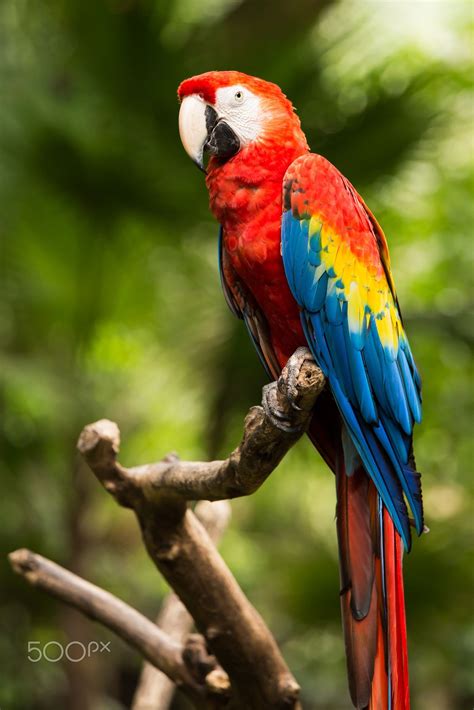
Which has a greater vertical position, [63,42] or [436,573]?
[63,42]

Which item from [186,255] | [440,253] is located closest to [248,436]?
[186,255]

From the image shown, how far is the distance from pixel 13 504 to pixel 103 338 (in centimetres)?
65

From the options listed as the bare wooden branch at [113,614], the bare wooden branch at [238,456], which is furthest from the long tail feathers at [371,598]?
the bare wooden branch at [113,614]

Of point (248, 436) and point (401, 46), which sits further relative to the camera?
point (401, 46)

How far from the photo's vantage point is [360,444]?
4.20ft

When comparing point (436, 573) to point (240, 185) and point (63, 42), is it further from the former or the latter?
point (63, 42)

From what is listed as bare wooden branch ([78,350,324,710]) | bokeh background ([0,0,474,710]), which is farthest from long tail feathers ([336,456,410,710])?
bokeh background ([0,0,474,710])

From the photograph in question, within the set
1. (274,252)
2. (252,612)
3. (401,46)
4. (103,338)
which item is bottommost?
(252,612)

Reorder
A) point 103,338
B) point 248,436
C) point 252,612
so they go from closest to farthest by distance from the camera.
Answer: point 248,436
point 252,612
point 103,338

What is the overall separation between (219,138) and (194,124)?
52 mm

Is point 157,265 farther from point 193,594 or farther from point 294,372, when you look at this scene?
point 294,372

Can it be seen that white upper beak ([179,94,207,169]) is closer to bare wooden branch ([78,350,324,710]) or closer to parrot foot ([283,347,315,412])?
parrot foot ([283,347,315,412])

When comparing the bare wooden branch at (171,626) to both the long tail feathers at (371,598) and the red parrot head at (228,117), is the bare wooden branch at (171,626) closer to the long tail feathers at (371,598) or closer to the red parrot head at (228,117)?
the long tail feathers at (371,598)

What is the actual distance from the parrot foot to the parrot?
15mm
